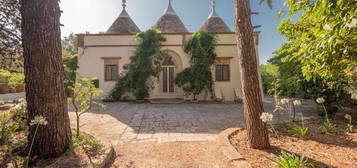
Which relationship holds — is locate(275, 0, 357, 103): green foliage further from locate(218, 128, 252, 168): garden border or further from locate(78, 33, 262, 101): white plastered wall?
locate(78, 33, 262, 101): white plastered wall

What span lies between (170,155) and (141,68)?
303 inches

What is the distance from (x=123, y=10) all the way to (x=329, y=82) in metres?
15.8

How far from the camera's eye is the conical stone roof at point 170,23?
1281cm

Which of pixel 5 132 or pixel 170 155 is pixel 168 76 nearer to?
pixel 170 155

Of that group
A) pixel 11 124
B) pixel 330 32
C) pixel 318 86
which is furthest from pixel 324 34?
pixel 318 86

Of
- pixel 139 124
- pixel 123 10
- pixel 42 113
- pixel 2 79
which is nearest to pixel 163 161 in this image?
pixel 42 113

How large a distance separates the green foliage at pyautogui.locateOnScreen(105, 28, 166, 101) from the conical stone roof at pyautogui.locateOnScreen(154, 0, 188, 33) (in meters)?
3.32

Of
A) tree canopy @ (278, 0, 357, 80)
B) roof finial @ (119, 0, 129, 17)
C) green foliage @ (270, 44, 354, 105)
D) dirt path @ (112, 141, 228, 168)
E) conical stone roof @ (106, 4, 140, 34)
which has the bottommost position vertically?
dirt path @ (112, 141, 228, 168)

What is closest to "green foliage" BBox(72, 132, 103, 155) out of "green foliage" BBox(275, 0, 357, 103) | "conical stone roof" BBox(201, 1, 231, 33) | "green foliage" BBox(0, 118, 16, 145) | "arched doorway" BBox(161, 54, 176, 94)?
"green foliage" BBox(0, 118, 16, 145)

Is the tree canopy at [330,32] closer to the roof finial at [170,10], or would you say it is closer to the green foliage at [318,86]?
the green foliage at [318,86]

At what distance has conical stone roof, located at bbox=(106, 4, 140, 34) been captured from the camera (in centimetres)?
1221

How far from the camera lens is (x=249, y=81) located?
2623 millimetres

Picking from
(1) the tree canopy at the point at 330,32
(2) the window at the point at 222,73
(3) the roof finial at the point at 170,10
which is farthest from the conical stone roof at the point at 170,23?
(1) the tree canopy at the point at 330,32

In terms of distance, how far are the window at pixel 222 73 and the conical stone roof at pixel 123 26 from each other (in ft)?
25.8
